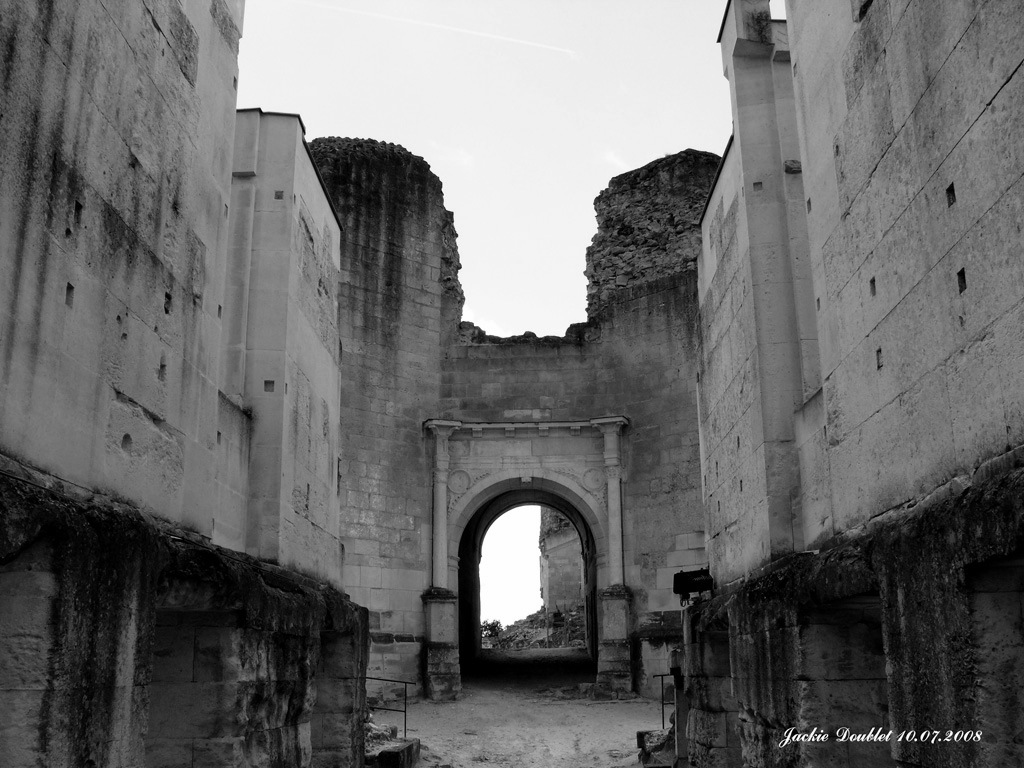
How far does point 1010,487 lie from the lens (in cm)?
369

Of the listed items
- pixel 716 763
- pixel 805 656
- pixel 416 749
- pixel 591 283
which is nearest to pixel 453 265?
pixel 591 283

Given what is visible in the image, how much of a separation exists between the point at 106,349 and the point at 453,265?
1436cm

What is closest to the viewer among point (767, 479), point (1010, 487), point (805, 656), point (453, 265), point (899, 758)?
point (1010, 487)

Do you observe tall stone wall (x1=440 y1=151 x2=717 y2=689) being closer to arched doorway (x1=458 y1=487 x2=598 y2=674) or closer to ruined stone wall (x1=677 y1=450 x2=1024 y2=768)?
arched doorway (x1=458 y1=487 x2=598 y2=674)

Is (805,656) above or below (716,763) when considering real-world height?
above

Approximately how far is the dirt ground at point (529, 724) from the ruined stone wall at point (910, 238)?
7.07 metres

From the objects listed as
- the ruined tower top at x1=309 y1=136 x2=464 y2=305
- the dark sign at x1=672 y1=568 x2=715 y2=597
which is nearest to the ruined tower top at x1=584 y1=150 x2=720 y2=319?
the ruined tower top at x1=309 y1=136 x2=464 y2=305

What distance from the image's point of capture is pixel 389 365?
707 inches

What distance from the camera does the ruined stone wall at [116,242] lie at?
438cm

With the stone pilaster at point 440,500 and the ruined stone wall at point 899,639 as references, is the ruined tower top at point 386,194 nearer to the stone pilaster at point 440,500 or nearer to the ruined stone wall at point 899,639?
the stone pilaster at point 440,500

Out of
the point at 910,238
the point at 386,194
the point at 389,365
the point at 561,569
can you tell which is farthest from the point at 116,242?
the point at 561,569

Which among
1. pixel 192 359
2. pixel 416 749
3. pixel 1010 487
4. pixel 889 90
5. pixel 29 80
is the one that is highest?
pixel 889 90

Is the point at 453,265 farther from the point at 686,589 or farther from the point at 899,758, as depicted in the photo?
the point at 899,758

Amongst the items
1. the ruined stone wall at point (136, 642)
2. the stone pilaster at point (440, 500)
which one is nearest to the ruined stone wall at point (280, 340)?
the ruined stone wall at point (136, 642)
